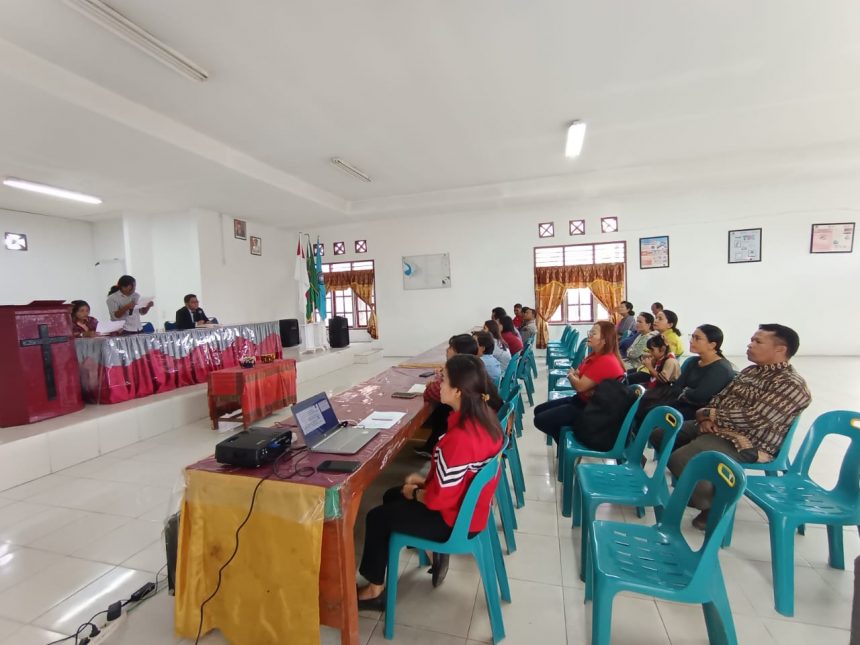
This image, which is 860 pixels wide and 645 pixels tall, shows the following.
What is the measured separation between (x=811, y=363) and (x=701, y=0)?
655 centimetres

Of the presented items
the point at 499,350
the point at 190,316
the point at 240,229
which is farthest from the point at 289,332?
the point at 499,350

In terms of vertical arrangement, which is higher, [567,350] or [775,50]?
[775,50]

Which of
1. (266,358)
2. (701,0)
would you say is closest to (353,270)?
(266,358)

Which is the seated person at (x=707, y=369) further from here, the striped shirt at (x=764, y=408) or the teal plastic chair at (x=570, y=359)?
the teal plastic chair at (x=570, y=359)

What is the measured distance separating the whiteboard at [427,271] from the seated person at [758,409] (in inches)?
Answer: 266

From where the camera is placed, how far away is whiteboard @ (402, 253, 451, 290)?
28.8 ft

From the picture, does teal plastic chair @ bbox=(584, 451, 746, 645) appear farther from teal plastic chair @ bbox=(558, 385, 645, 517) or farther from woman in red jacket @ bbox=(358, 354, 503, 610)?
teal plastic chair @ bbox=(558, 385, 645, 517)

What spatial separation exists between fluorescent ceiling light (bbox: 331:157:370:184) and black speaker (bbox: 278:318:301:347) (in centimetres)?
349

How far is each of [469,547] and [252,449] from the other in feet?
3.02

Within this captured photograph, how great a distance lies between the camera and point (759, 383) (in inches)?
84.9

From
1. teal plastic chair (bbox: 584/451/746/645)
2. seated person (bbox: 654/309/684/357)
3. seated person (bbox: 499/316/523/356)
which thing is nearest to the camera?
teal plastic chair (bbox: 584/451/746/645)

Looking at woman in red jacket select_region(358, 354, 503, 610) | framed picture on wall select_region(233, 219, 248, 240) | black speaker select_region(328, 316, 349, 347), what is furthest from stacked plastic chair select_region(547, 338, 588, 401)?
framed picture on wall select_region(233, 219, 248, 240)

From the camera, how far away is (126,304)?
4.98m

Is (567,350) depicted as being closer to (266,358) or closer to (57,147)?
(266,358)
